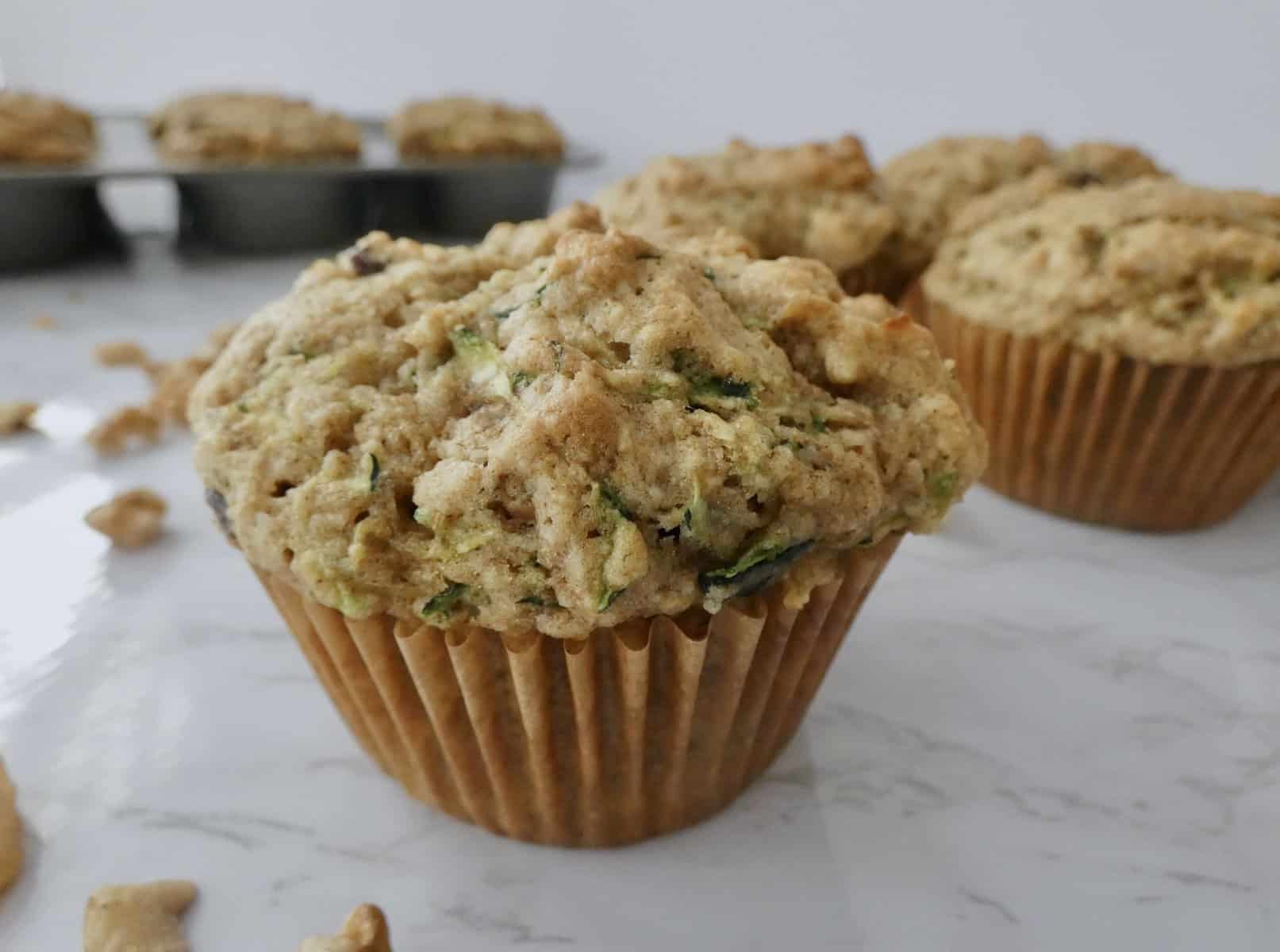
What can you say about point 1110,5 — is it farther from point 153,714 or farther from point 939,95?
point 153,714

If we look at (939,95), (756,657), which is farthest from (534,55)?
(756,657)

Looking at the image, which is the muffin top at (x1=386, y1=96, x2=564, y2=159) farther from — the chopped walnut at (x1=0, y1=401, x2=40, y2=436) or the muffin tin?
the chopped walnut at (x1=0, y1=401, x2=40, y2=436)

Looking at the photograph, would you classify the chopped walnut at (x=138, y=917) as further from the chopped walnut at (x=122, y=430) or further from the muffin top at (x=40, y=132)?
the muffin top at (x=40, y=132)

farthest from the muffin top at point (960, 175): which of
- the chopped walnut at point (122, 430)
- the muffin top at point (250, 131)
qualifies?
the muffin top at point (250, 131)

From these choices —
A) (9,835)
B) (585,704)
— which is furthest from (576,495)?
(9,835)

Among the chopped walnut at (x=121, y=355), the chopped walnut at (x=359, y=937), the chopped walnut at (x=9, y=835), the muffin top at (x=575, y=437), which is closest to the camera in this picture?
the muffin top at (x=575, y=437)

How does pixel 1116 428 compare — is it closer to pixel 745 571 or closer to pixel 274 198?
pixel 745 571

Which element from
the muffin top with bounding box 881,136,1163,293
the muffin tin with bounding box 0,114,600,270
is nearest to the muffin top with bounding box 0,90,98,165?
the muffin tin with bounding box 0,114,600,270
